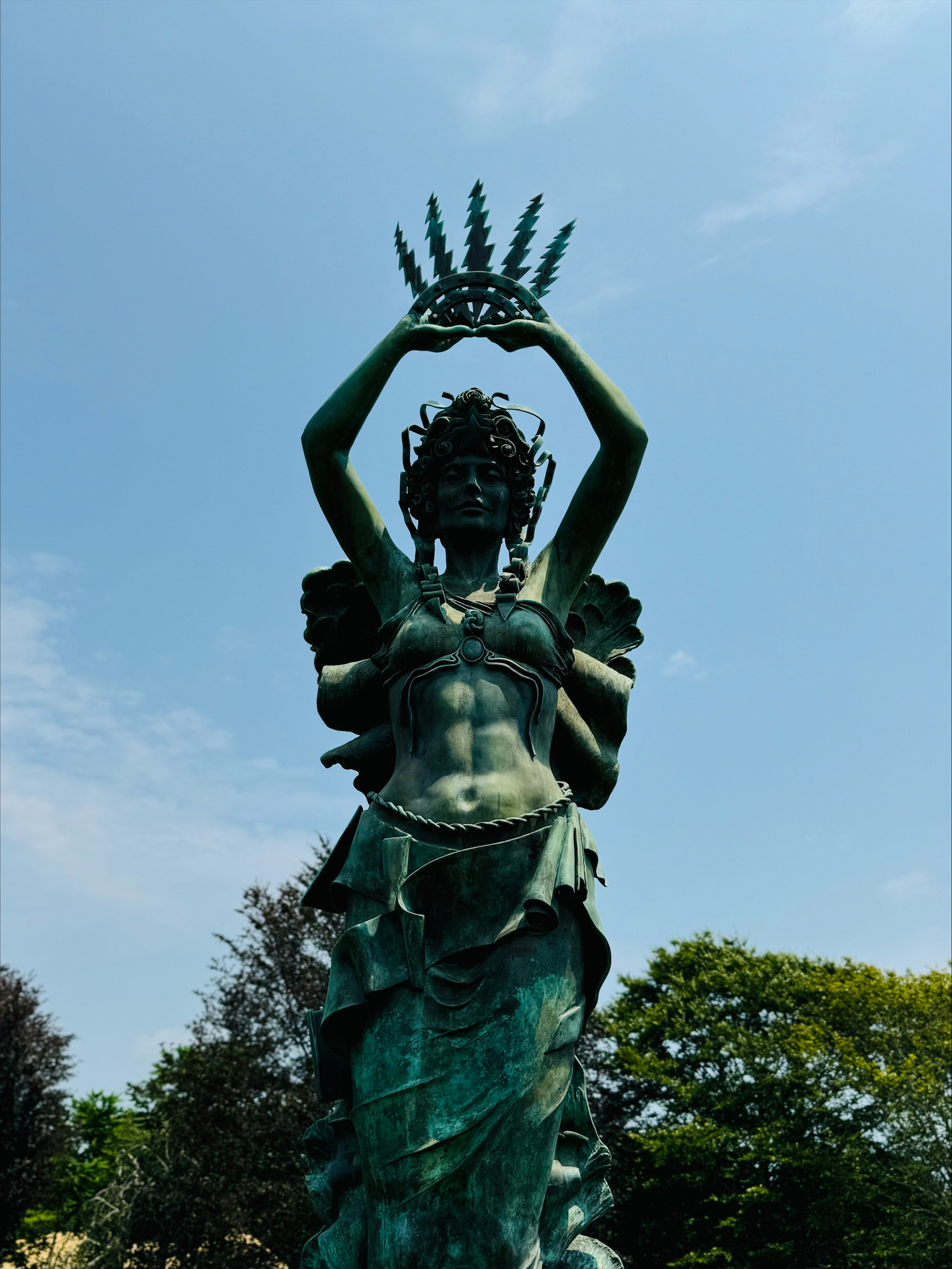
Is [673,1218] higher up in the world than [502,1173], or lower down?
higher up

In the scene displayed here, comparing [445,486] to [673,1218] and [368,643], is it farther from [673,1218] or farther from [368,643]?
[673,1218]

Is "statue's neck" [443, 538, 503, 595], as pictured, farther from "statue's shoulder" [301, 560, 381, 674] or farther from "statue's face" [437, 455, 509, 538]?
"statue's shoulder" [301, 560, 381, 674]

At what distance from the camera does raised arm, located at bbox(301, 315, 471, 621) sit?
6.01 m

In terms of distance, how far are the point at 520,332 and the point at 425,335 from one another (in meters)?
0.46

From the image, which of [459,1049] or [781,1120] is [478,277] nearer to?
[459,1049]

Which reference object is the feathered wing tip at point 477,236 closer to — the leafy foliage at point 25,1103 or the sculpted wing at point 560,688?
the sculpted wing at point 560,688

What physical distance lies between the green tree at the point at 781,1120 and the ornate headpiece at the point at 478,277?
89.4 ft

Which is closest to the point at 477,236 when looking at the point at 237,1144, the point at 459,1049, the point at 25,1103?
the point at 459,1049

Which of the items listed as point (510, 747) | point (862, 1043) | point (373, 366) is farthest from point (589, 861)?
point (862, 1043)

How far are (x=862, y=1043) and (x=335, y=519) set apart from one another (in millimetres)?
29306

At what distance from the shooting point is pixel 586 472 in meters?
6.00

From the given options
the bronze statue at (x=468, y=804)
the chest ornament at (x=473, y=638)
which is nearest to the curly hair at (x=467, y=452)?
the bronze statue at (x=468, y=804)

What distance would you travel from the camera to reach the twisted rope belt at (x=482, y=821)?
5.07 m

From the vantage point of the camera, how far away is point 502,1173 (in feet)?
15.3
